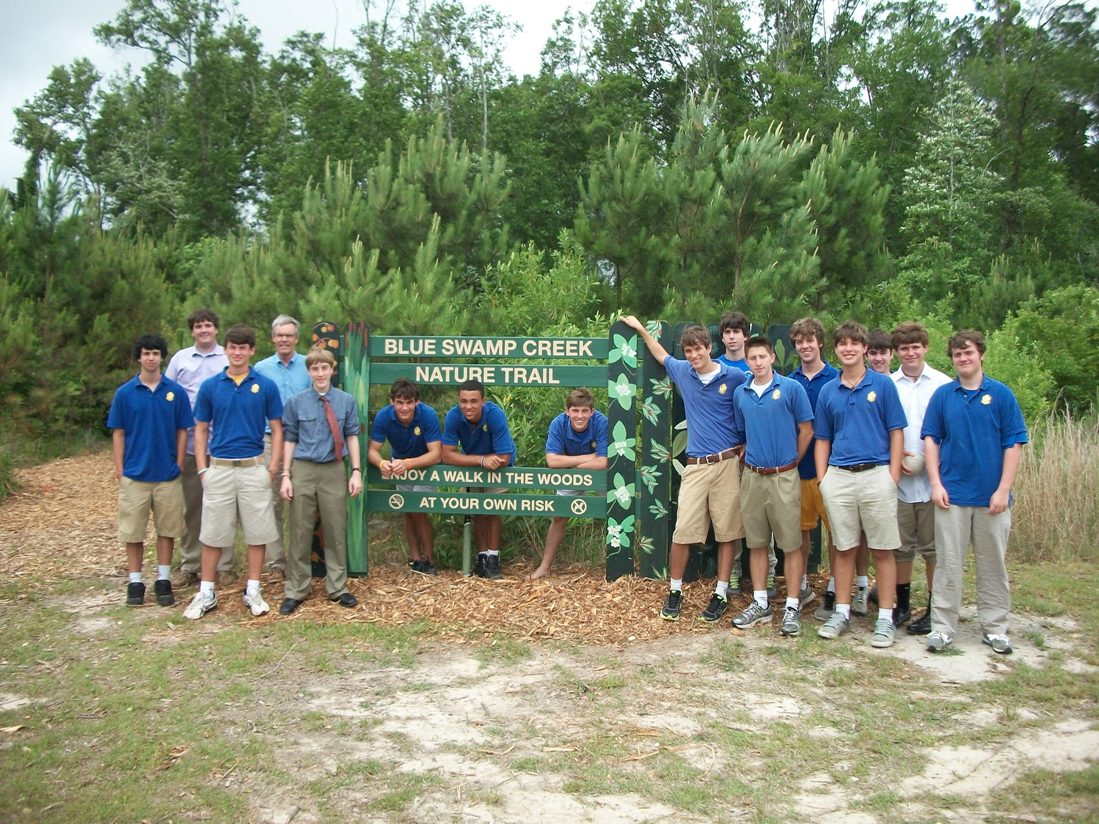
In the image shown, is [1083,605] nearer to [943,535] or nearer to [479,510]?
[943,535]

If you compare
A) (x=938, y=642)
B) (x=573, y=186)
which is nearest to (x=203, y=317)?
(x=938, y=642)

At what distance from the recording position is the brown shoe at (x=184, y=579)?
6898 mm

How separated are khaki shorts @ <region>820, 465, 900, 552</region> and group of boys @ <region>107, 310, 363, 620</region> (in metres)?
3.07

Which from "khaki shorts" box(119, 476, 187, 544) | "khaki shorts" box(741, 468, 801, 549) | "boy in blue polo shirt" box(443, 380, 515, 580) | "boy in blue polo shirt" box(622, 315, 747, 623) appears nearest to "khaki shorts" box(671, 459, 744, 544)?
"boy in blue polo shirt" box(622, 315, 747, 623)

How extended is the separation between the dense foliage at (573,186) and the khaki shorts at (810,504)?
2.64m

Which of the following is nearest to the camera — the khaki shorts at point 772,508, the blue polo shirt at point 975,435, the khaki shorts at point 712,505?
the blue polo shirt at point 975,435

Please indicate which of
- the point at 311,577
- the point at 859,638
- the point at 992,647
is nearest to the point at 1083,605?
the point at 992,647

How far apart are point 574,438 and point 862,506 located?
6.89 ft

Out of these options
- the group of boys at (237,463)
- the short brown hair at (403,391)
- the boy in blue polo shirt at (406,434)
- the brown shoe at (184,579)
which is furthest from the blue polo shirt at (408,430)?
the brown shoe at (184,579)

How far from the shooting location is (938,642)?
542cm

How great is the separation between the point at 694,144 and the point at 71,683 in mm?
8024

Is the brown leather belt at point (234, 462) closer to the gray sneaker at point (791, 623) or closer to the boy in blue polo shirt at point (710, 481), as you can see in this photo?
the boy in blue polo shirt at point (710, 481)

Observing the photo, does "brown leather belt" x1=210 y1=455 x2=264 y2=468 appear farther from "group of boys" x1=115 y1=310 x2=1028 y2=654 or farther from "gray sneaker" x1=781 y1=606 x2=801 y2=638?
"gray sneaker" x1=781 y1=606 x2=801 y2=638

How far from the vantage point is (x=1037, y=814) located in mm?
3578
